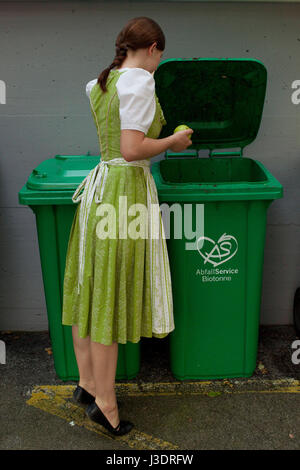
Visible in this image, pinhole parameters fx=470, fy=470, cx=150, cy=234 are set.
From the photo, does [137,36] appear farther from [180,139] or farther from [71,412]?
[71,412]

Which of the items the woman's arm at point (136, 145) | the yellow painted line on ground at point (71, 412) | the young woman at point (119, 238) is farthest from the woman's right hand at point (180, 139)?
the yellow painted line on ground at point (71, 412)

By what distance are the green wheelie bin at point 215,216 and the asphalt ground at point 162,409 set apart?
15cm

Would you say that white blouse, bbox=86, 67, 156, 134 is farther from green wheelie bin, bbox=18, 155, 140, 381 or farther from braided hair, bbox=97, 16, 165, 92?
green wheelie bin, bbox=18, 155, 140, 381

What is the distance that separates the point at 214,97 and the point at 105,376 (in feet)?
5.63

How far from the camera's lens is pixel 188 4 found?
2.94 meters

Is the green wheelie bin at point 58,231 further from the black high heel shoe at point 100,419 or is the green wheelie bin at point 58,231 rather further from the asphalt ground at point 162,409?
the black high heel shoe at point 100,419

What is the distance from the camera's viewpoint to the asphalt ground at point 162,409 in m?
2.41

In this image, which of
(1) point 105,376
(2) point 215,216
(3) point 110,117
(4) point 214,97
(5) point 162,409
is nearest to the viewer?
(3) point 110,117

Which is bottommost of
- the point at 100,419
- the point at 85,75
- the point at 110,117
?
the point at 100,419

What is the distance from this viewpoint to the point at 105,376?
7.90ft

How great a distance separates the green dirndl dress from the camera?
2.21m

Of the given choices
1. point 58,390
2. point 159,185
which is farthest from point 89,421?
point 159,185

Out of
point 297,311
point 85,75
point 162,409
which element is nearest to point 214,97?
point 85,75

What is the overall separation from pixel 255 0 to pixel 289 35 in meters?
0.31
